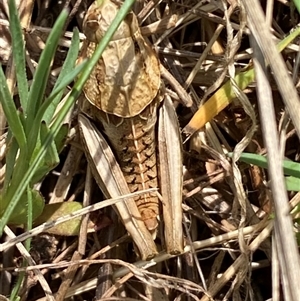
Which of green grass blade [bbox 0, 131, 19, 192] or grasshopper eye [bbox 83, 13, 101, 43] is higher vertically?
grasshopper eye [bbox 83, 13, 101, 43]

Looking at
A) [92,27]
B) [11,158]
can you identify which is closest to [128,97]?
[92,27]

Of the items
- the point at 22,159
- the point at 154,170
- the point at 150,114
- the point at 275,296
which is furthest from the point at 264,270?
the point at 22,159

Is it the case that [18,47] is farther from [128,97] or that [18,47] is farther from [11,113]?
[128,97]

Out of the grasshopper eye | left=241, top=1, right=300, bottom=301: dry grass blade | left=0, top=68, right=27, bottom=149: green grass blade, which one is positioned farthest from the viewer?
the grasshopper eye

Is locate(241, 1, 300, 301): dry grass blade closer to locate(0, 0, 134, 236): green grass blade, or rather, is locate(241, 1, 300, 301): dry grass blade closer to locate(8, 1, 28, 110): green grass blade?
locate(0, 0, 134, 236): green grass blade

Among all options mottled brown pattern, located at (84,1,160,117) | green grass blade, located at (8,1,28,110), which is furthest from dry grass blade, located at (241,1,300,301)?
green grass blade, located at (8,1,28,110)

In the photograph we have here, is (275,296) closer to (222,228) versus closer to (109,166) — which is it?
(222,228)

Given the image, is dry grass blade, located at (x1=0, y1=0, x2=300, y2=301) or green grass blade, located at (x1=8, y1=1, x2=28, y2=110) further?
dry grass blade, located at (x1=0, y1=0, x2=300, y2=301)
